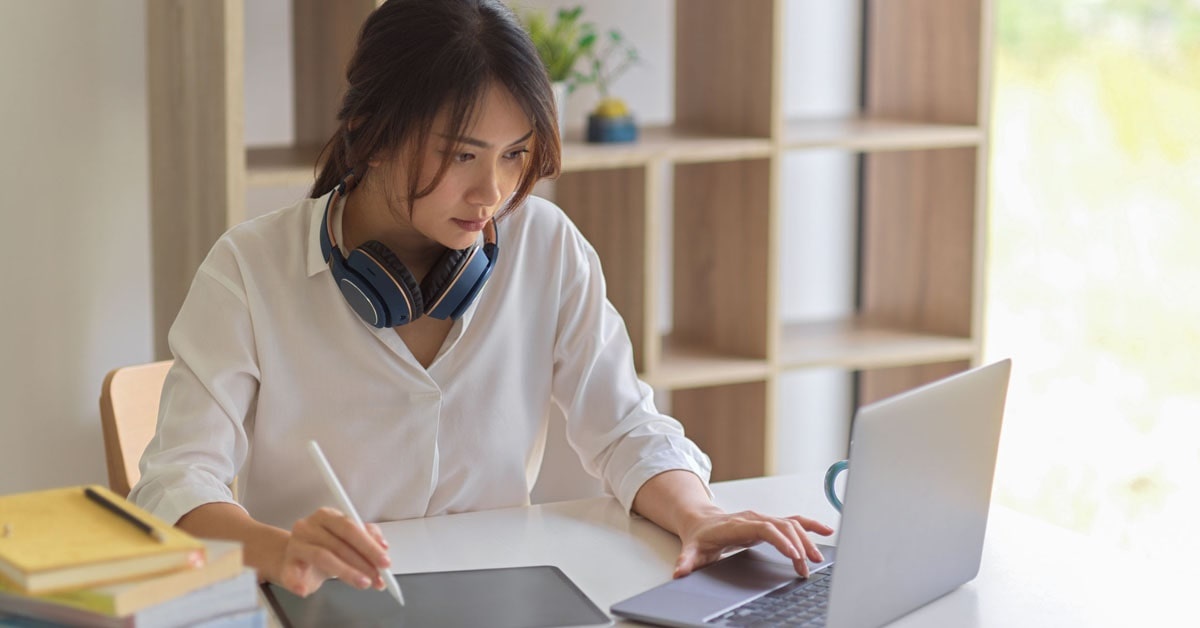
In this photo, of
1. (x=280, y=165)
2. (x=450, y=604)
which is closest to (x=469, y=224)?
(x=450, y=604)

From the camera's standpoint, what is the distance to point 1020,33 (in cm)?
347

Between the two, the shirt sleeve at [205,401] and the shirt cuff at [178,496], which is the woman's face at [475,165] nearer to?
the shirt sleeve at [205,401]

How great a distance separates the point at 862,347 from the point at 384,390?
5.27 feet

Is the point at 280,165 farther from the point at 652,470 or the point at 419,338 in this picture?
the point at 652,470

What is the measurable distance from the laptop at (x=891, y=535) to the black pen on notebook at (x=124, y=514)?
0.48 meters

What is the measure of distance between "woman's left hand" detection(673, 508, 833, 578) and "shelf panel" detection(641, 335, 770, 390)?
122 centimetres

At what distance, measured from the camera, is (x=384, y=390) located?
170 cm

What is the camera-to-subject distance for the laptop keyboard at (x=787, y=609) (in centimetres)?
130

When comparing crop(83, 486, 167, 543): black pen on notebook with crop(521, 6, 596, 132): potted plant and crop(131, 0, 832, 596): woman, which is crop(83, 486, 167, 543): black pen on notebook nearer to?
crop(131, 0, 832, 596): woman

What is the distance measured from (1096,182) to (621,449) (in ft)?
7.03

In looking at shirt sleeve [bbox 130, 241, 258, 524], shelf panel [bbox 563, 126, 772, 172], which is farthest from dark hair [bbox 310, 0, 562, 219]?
shelf panel [bbox 563, 126, 772, 172]

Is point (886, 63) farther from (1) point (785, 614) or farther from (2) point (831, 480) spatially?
(1) point (785, 614)

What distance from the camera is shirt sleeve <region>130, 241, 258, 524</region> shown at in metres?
1.49

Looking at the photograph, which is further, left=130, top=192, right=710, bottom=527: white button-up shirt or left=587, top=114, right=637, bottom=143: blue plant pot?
left=587, top=114, right=637, bottom=143: blue plant pot
